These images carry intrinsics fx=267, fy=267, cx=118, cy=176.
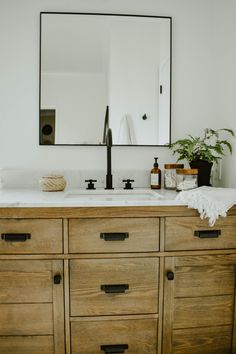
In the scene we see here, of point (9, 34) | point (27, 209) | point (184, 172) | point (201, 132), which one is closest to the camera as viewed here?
point (27, 209)

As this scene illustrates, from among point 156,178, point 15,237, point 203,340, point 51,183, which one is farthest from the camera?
point 156,178

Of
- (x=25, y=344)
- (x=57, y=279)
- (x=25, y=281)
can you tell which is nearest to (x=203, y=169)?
(x=57, y=279)

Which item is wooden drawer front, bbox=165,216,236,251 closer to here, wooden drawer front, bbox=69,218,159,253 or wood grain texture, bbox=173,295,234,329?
wooden drawer front, bbox=69,218,159,253

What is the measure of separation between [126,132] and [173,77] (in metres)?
0.48

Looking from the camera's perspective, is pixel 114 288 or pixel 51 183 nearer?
pixel 114 288

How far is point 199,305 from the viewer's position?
1.22m

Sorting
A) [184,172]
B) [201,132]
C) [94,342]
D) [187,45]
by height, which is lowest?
[94,342]

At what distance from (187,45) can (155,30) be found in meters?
0.23

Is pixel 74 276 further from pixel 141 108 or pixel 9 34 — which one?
pixel 9 34

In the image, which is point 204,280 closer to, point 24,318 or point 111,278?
point 111,278

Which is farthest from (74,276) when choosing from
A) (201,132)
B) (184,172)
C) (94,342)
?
(201,132)

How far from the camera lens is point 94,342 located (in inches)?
46.9

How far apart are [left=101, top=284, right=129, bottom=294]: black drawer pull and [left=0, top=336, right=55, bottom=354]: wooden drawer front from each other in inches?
12.9

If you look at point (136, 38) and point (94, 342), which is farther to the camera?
point (136, 38)
